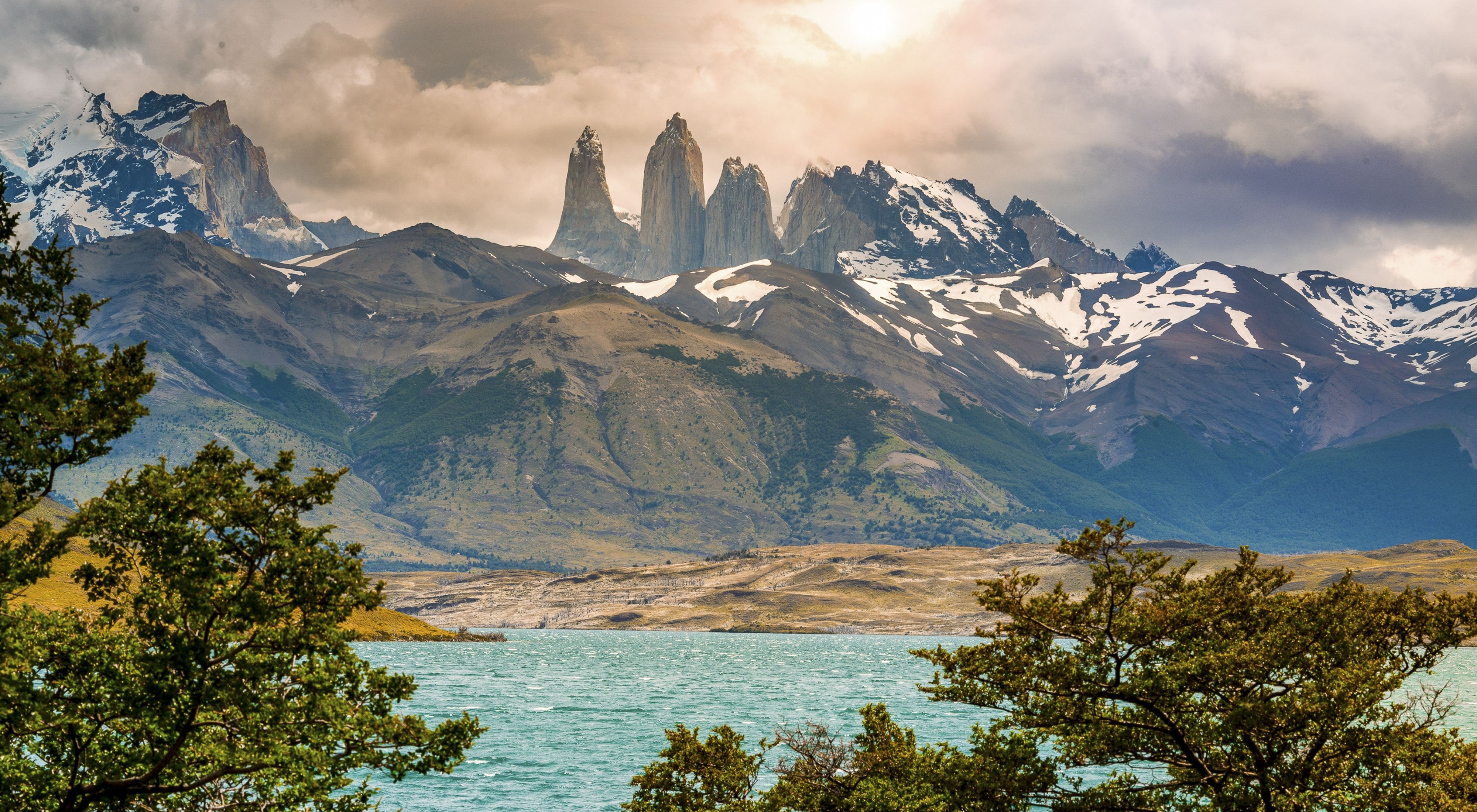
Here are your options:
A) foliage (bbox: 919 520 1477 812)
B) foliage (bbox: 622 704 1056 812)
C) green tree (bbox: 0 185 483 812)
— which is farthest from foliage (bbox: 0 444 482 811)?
foliage (bbox: 919 520 1477 812)

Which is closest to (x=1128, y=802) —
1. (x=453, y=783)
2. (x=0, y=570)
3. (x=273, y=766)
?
(x=273, y=766)

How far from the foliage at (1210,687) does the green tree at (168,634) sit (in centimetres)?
1905

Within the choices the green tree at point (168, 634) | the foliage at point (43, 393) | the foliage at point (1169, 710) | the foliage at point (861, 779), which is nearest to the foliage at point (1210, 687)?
the foliage at point (1169, 710)

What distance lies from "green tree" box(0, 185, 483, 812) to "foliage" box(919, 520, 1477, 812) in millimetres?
19049

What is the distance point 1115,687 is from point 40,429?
3382 centimetres

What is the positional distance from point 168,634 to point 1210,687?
3286 cm

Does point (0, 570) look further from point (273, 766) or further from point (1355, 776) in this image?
point (1355, 776)

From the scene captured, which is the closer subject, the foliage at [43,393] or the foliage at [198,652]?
the foliage at [198,652]

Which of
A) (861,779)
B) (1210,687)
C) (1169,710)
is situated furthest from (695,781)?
(1210,687)

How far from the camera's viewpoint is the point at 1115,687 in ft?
129

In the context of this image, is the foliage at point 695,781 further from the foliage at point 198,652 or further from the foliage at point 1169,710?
the foliage at point 198,652

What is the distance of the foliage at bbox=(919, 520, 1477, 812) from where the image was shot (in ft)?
126

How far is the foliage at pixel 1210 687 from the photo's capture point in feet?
126

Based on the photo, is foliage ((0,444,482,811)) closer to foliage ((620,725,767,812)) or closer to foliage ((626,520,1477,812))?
foliage ((620,725,767,812))
